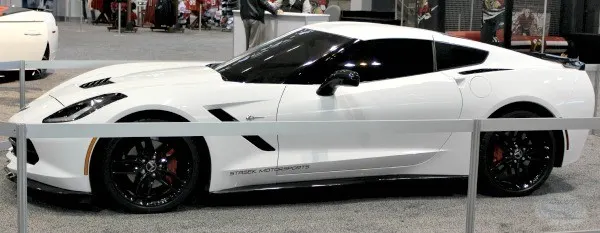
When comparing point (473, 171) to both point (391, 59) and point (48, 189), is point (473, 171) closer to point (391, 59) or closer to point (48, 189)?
point (391, 59)

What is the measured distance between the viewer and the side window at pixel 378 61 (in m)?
5.27

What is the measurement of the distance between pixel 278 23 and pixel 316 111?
25.4 ft

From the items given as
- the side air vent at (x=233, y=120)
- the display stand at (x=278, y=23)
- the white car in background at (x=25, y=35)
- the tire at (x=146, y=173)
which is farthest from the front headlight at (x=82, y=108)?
the display stand at (x=278, y=23)

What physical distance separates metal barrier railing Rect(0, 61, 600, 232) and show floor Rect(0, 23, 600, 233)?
65cm

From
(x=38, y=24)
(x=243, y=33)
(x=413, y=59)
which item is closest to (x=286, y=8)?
(x=243, y=33)

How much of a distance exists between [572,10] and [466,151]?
10385 mm

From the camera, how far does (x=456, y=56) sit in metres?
5.62

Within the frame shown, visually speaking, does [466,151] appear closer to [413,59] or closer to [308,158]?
[413,59]

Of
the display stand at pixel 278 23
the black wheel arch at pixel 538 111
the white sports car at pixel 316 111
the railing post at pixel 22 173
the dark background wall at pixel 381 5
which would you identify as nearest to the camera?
the railing post at pixel 22 173

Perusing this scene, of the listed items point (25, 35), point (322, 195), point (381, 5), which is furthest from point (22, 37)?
point (381, 5)

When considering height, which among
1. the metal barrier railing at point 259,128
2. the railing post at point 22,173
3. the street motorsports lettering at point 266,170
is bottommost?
the street motorsports lettering at point 266,170

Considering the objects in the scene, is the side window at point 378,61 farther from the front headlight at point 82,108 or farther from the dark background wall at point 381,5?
the dark background wall at point 381,5

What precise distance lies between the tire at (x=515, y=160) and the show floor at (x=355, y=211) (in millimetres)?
88

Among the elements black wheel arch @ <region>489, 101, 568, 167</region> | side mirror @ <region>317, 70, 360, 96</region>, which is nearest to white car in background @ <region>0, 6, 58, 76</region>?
side mirror @ <region>317, 70, 360, 96</region>
